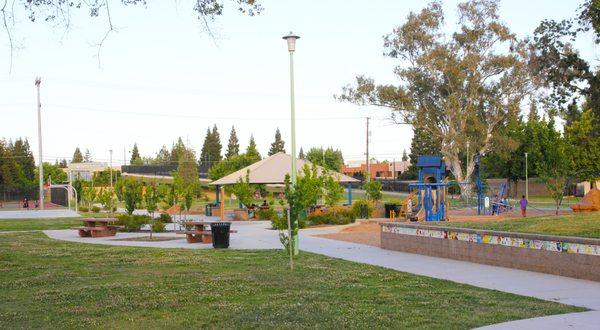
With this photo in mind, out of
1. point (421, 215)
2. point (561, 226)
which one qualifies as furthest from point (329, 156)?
point (561, 226)

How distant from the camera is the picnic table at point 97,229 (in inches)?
1072

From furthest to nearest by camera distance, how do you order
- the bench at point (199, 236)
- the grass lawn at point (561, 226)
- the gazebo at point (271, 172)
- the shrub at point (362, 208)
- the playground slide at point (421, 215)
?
the gazebo at point (271, 172)
the shrub at point (362, 208)
the playground slide at point (421, 215)
the bench at point (199, 236)
the grass lawn at point (561, 226)

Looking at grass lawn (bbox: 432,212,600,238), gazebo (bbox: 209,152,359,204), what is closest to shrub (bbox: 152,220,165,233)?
gazebo (bbox: 209,152,359,204)

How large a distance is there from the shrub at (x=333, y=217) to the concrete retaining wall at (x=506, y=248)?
13709 mm

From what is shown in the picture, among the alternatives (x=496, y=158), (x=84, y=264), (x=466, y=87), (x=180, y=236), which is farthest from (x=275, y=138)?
(x=84, y=264)

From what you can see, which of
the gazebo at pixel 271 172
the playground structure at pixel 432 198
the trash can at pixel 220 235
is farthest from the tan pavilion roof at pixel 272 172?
the trash can at pixel 220 235

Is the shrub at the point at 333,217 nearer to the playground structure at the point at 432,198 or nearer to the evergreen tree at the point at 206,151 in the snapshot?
the playground structure at the point at 432,198

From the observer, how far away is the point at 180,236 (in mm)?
27156

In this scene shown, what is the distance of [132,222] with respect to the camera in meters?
31.0

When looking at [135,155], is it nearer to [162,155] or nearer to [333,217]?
[162,155]

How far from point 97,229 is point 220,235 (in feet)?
26.0

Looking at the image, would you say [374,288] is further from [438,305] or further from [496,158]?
[496,158]

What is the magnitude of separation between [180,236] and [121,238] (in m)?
2.26

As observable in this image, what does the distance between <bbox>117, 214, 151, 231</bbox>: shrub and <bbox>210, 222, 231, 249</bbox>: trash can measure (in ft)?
35.0
